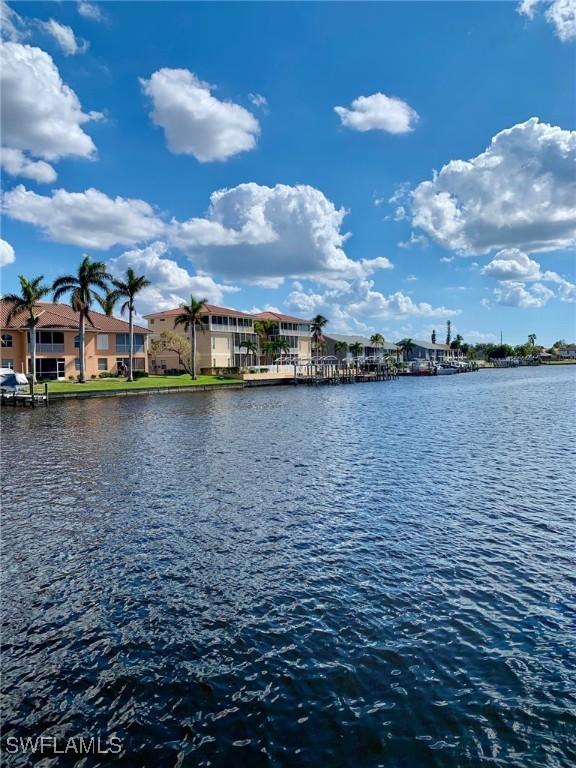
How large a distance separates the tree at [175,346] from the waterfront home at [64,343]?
5403 millimetres

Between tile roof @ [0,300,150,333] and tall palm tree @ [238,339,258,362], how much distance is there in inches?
1000

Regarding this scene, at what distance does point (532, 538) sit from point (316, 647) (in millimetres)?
8253

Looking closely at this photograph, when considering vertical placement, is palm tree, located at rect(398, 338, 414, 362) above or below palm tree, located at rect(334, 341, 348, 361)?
above

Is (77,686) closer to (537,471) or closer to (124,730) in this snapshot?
(124,730)

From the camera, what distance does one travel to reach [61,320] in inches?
2913

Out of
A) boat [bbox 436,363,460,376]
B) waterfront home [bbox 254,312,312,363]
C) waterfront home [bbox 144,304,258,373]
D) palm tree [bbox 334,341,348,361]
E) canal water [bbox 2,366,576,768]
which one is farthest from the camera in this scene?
boat [bbox 436,363,460,376]

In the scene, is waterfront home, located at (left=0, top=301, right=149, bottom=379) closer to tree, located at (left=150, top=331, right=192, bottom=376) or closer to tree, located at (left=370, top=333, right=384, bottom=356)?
tree, located at (left=150, top=331, right=192, bottom=376)

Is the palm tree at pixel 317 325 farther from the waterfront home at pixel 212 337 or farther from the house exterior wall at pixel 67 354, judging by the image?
the house exterior wall at pixel 67 354

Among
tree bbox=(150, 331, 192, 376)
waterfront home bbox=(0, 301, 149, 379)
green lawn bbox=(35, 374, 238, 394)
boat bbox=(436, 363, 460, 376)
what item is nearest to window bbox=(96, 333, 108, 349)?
waterfront home bbox=(0, 301, 149, 379)

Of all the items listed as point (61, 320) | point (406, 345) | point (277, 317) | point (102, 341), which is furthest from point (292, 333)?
point (406, 345)

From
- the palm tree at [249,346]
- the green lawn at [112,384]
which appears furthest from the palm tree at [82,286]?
the palm tree at [249,346]

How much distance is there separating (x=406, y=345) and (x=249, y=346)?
9851cm

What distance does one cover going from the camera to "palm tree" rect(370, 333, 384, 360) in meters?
168

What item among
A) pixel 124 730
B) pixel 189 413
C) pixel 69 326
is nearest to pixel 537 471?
pixel 124 730
